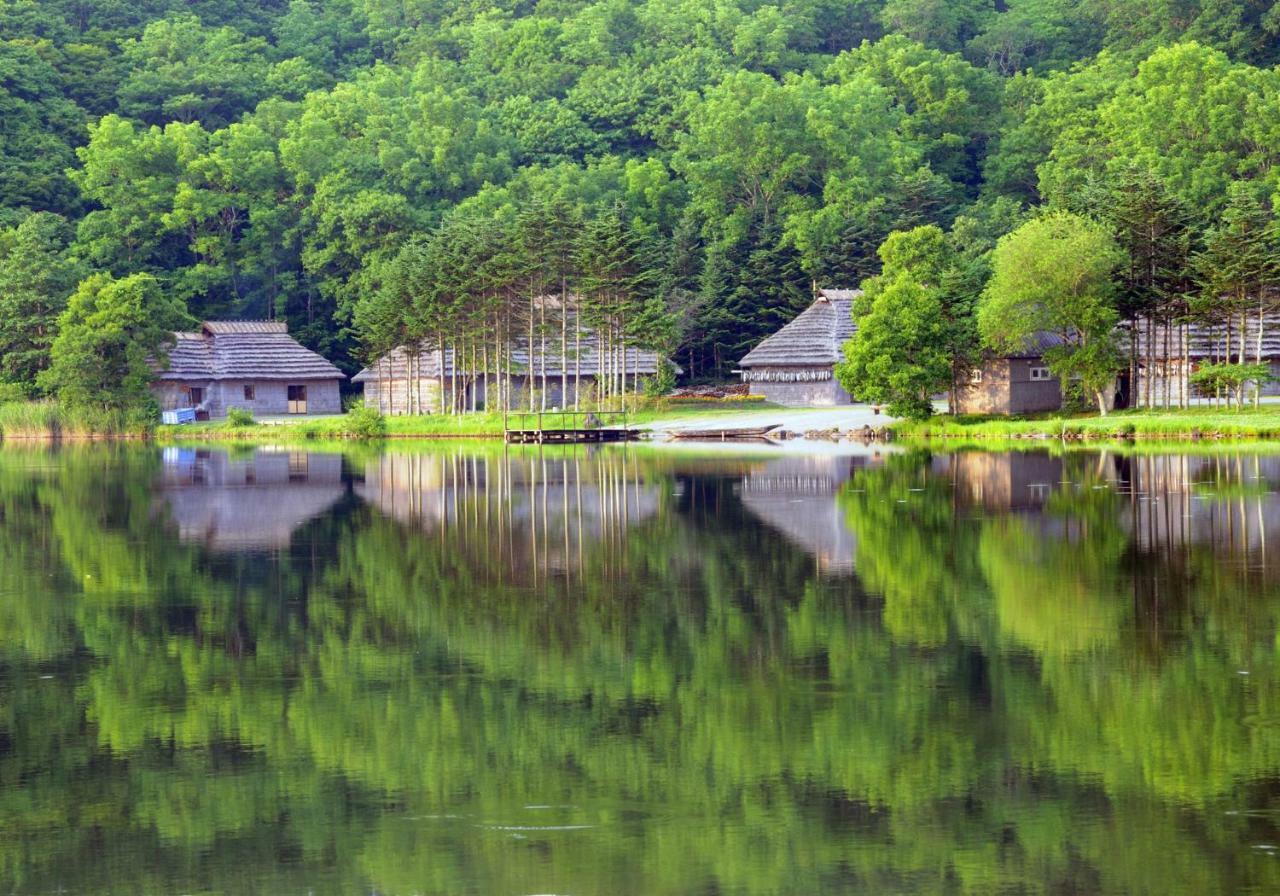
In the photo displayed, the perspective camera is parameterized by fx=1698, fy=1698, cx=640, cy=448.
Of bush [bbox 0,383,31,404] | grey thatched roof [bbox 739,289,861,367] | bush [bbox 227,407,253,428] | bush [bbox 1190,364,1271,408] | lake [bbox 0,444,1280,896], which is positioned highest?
grey thatched roof [bbox 739,289,861,367]

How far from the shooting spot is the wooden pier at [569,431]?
66188 millimetres

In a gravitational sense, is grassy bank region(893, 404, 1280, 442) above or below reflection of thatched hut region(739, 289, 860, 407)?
below

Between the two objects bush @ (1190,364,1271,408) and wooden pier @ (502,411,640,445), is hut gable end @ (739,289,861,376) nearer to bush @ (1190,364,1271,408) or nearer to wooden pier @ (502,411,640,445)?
wooden pier @ (502,411,640,445)

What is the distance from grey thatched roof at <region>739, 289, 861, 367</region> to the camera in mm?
76375

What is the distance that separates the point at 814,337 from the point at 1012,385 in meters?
13.2

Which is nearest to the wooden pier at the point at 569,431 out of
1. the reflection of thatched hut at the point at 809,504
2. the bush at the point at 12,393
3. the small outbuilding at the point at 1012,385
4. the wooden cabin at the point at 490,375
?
the wooden cabin at the point at 490,375

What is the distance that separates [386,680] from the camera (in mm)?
15188

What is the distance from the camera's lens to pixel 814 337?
7694 cm

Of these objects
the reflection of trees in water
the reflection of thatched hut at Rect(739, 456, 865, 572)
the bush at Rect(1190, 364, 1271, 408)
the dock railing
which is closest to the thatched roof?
the bush at Rect(1190, 364, 1271, 408)

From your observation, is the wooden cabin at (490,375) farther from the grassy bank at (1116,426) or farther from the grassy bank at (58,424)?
the grassy bank at (1116,426)

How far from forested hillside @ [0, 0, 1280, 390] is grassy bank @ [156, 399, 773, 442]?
12.9 feet

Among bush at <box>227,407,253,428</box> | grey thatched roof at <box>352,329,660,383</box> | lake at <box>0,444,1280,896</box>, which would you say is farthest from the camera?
grey thatched roof at <box>352,329,660,383</box>

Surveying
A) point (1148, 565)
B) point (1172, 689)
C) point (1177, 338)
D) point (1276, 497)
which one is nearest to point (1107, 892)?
point (1172, 689)

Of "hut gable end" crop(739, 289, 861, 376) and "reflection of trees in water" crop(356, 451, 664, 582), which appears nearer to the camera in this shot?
"reflection of trees in water" crop(356, 451, 664, 582)
